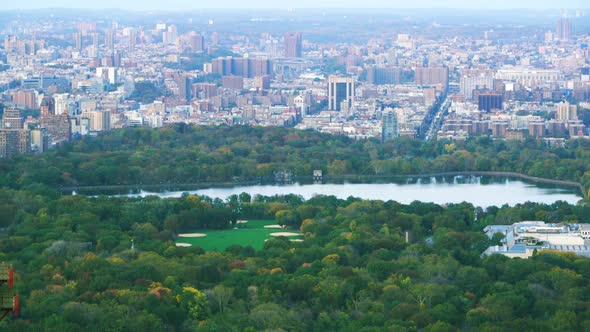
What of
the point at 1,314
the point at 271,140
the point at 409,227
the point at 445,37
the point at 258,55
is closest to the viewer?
the point at 1,314

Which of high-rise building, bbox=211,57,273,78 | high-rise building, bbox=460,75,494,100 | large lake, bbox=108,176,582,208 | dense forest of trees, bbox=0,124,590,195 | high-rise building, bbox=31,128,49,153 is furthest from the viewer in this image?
high-rise building, bbox=211,57,273,78

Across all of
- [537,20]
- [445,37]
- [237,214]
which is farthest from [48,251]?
[537,20]

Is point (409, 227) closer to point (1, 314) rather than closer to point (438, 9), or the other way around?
point (1, 314)

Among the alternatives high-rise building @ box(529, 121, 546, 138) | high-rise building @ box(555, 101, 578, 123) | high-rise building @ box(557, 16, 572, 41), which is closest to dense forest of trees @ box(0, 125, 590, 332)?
high-rise building @ box(529, 121, 546, 138)

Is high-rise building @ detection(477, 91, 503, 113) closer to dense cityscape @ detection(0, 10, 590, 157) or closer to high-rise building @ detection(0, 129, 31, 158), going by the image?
dense cityscape @ detection(0, 10, 590, 157)

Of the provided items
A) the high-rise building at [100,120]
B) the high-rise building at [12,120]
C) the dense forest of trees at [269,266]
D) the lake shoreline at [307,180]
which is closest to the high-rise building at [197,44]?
the high-rise building at [100,120]

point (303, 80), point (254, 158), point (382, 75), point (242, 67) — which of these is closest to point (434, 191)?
point (254, 158)
